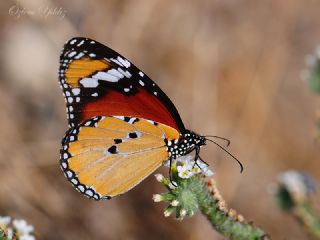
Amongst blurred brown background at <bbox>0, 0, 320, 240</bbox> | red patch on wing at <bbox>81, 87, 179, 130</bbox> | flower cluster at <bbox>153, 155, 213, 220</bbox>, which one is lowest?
flower cluster at <bbox>153, 155, 213, 220</bbox>

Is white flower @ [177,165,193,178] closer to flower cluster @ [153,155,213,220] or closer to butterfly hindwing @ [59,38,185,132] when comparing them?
flower cluster @ [153,155,213,220]

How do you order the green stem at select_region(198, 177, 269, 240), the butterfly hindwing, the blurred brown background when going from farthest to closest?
the blurred brown background < the butterfly hindwing < the green stem at select_region(198, 177, 269, 240)

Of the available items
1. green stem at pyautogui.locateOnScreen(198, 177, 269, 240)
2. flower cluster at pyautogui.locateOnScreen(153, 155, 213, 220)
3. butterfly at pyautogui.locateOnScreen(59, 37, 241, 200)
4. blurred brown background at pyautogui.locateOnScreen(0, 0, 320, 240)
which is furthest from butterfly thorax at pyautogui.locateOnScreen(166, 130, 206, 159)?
blurred brown background at pyautogui.locateOnScreen(0, 0, 320, 240)

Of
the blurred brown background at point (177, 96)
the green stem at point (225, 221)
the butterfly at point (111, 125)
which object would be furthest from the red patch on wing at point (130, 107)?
the blurred brown background at point (177, 96)

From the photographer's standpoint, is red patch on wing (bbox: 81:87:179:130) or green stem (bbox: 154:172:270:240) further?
red patch on wing (bbox: 81:87:179:130)

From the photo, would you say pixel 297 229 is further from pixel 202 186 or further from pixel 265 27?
pixel 202 186

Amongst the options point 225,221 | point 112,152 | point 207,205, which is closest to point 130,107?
point 112,152

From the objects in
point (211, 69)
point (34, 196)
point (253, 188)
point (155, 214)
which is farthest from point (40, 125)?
point (253, 188)

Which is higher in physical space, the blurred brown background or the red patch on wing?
the blurred brown background
